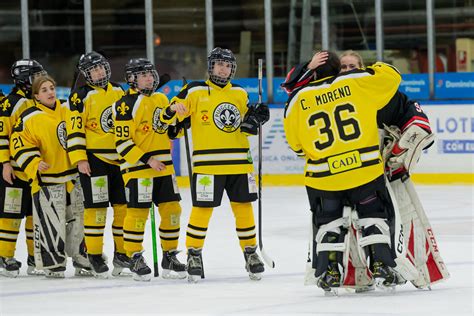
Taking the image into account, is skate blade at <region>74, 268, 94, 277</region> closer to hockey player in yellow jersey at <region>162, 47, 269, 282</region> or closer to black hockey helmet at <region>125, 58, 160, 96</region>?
hockey player in yellow jersey at <region>162, 47, 269, 282</region>

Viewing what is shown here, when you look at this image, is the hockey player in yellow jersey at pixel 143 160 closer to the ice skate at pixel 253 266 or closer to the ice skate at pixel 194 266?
the ice skate at pixel 194 266

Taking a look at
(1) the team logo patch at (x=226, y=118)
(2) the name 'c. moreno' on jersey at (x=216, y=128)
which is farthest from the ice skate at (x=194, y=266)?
(1) the team logo patch at (x=226, y=118)

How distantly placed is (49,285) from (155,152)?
0.98 metres

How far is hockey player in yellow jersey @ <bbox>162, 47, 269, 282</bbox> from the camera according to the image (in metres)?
6.52

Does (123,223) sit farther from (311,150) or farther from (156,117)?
(311,150)

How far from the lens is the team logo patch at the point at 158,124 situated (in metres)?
6.70

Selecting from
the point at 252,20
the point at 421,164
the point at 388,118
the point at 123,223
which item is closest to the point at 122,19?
the point at 252,20

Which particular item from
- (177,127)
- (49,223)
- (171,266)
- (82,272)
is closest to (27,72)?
(49,223)

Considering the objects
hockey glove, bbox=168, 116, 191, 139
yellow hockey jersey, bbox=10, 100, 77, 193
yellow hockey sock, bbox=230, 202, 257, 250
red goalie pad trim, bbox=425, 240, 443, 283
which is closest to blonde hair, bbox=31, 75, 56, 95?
yellow hockey jersey, bbox=10, 100, 77, 193

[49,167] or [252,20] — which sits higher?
[252,20]

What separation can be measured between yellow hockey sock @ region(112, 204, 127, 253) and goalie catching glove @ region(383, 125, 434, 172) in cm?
198

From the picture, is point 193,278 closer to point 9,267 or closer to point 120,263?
point 120,263

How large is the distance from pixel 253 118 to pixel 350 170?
0.99 metres

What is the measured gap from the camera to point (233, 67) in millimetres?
6664
